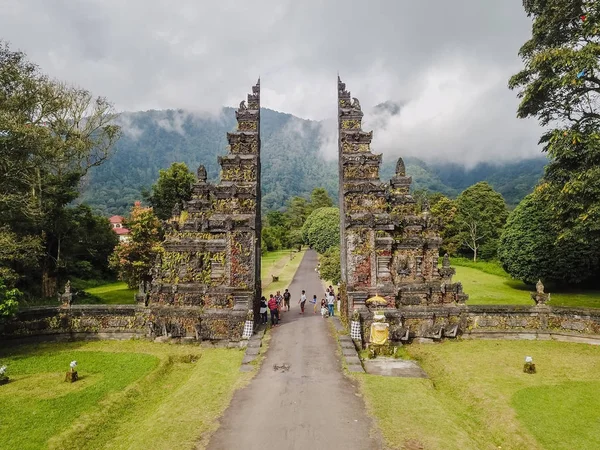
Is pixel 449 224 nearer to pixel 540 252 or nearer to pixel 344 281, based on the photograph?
pixel 540 252

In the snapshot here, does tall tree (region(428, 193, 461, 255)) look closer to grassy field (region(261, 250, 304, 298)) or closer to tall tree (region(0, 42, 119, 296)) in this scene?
grassy field (region(261, 250, 304, 298))

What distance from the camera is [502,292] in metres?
31.5

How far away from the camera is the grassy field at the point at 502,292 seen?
26.8m

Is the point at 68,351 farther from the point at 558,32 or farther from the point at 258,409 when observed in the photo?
the point at 558,32

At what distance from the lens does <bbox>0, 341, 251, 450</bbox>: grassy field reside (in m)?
9.34

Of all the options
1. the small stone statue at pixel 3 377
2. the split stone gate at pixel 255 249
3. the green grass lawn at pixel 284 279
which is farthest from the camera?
the green grass lawn at pixel 284 279

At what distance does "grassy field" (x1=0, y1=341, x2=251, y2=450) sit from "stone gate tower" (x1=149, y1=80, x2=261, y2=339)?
144cm

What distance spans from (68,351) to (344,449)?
1354cm

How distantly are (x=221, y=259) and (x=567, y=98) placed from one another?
18.8m

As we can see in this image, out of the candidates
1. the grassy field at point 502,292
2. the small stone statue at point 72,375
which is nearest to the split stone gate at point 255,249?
the small stone statue at point 72,375

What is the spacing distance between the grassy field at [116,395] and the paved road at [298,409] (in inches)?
25.9

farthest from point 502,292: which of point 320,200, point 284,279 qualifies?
point 320,200

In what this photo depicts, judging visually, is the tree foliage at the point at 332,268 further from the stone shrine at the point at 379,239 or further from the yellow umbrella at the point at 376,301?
the yellow umbrella at the point at 376,301

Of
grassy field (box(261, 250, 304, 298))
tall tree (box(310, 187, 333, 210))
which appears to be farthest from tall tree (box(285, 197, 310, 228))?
grassy field (box(261, 250, 304, 298))
